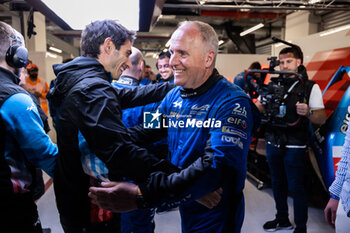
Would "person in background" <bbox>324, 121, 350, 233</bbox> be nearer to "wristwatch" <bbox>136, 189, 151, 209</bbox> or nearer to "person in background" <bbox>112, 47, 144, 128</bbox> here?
"wristwatch" <bbox>136, 189, 151, 209</bbox>

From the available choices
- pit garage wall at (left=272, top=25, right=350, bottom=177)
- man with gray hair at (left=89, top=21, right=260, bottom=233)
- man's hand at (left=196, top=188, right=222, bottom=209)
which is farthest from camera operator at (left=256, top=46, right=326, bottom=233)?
man's hand at (left=196, top=188, right=222, bottom=209)

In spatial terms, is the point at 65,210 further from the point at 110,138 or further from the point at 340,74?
the point at 340,74

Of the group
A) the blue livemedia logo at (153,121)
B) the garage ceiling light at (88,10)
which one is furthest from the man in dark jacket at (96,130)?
the garage ceiling light at (88,10)

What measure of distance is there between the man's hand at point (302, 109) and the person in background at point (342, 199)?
4.32ft

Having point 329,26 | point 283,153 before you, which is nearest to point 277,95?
point 283,153

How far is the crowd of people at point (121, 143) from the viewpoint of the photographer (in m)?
1.11

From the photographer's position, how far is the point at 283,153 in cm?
277

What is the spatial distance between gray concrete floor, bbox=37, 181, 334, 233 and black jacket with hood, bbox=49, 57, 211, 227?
2.05 m

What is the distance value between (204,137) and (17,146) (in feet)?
3.03

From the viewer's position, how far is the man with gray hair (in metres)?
1.10

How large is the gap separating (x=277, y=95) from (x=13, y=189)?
2.35 m

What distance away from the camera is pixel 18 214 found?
131 cm

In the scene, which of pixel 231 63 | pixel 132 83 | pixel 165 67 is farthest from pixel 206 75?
pixel 231 63

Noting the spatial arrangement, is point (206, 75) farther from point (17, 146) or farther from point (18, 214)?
point (18, 214)
